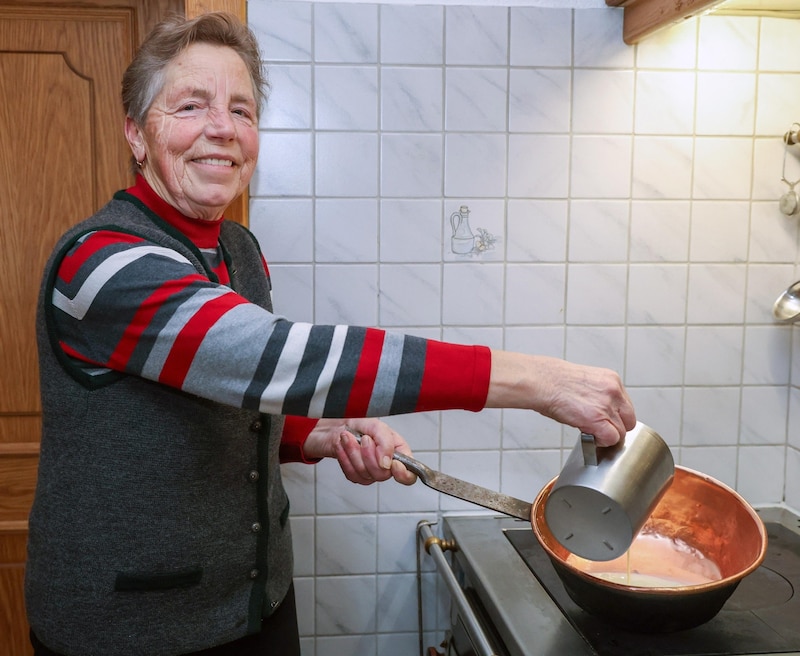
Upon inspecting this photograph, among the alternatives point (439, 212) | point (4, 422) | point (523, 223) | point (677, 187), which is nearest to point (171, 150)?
point (439, 212)

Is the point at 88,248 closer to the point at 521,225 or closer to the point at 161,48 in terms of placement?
the point at 161,48

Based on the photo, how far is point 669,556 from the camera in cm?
121

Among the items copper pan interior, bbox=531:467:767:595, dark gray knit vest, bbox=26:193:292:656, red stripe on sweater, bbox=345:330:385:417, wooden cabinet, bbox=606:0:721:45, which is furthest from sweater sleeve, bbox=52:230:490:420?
wooden cabinet, bbox=606:0:721:45

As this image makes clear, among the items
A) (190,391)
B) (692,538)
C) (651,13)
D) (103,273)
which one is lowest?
(692,538)

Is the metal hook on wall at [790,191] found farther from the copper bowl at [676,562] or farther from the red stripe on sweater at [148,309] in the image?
the red stripe on sweater at [148,309]

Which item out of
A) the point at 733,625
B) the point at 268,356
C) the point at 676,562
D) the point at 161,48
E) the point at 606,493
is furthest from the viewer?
the point at 676,562

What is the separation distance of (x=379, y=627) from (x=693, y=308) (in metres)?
0.94

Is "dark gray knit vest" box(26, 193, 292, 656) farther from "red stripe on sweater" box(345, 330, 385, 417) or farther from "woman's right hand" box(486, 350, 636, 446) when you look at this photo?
"woman's right hand" box(486, 350, 636, 446)

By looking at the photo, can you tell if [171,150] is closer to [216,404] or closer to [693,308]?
[216,404]

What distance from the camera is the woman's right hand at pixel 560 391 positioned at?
0.81 m

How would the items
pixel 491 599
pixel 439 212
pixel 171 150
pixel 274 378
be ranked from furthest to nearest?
1. pixel 439 212
2. pixel 491 599
3. pixel 171 150
4. pixel 274 378

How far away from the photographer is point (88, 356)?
35.1 inches

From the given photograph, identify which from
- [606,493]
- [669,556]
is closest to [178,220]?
[606,493]

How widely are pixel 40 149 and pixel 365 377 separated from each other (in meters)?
1.11
